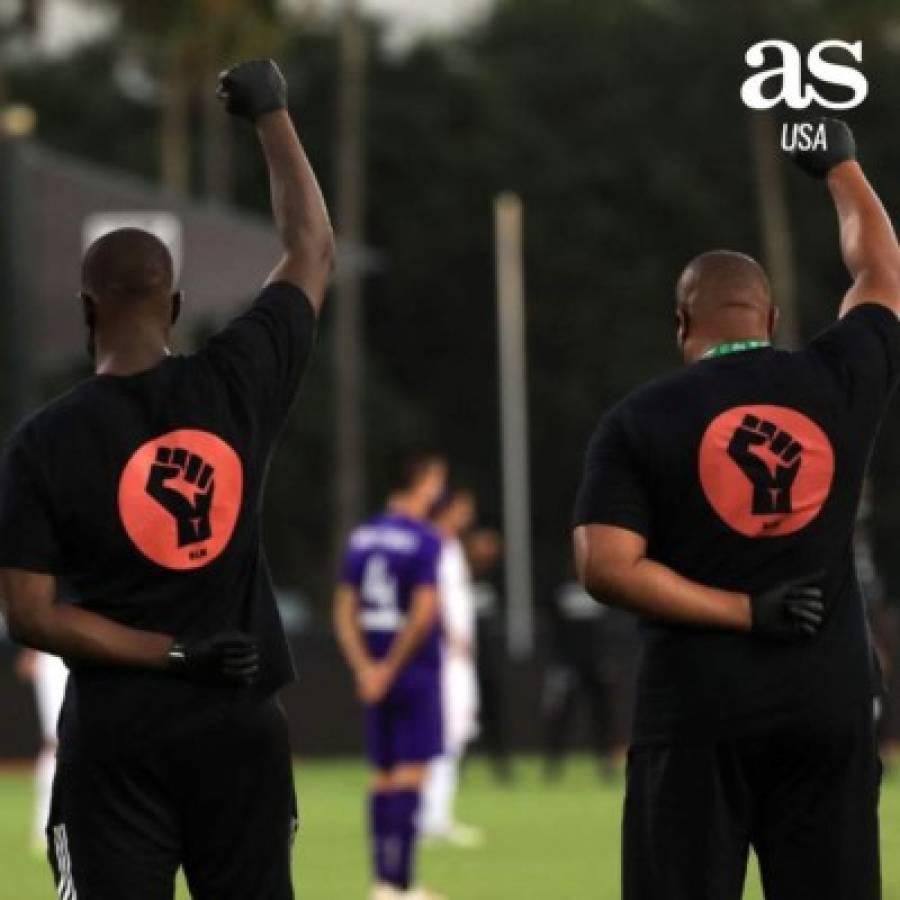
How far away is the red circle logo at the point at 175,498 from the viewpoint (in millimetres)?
7078

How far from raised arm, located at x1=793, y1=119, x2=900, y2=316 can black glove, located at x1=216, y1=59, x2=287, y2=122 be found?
4.22 feet

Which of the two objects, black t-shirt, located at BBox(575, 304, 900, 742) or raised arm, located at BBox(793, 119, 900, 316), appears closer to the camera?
black t-shirt, located at BBox(575, 304, 900, 742)

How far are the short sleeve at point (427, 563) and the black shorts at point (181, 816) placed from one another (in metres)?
9.36

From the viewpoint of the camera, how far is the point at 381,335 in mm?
73375

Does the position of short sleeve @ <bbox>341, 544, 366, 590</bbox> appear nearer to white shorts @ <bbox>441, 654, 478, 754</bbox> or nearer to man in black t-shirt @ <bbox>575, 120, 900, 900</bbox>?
white shorts @ <bbox>441, 654, 478, 754</bbox>

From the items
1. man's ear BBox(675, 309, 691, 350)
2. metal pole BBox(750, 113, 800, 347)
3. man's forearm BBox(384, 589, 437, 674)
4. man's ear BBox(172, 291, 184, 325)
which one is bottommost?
man's forearm BBox(384, 589, 437, 674)

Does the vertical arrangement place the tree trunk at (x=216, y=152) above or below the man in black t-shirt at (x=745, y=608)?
above

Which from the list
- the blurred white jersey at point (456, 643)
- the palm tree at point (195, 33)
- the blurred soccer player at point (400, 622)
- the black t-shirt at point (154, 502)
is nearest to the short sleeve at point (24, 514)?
the black t-shirt at point (154, 502)

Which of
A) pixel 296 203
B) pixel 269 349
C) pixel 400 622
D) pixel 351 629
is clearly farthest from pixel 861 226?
pixel 351 629

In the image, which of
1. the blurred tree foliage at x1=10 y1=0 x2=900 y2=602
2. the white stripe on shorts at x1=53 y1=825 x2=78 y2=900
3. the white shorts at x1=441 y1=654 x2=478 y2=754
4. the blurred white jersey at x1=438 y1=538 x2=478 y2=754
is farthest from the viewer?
the blurred tree foliage at x1=10 y1=0 x2=900 y2=602

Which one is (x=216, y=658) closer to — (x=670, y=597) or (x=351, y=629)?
(x=670, y=597)
